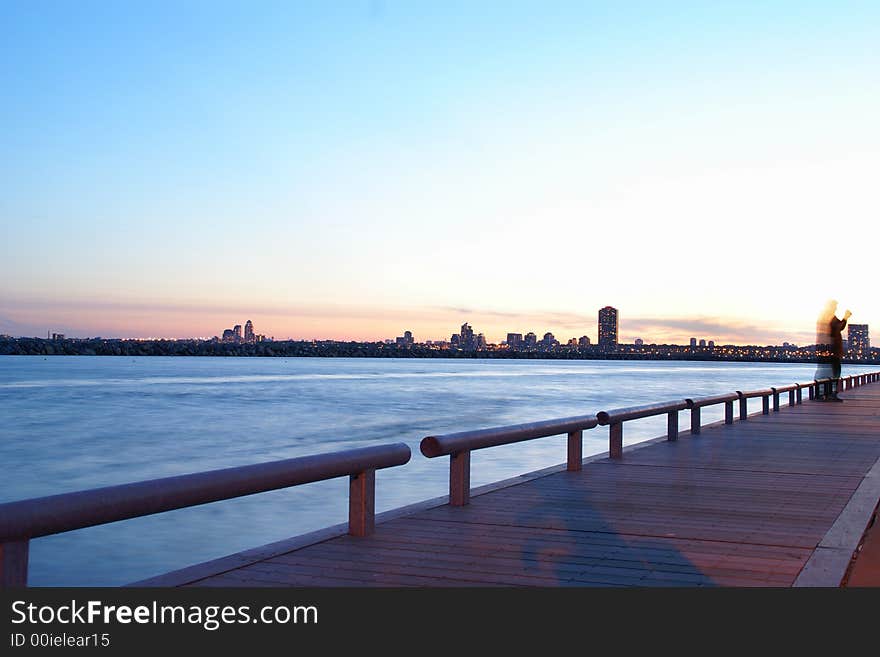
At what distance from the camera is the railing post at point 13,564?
4414 mm

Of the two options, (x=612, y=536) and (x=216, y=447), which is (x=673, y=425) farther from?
(x=216, y=447)

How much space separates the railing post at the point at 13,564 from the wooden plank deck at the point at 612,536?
103cm

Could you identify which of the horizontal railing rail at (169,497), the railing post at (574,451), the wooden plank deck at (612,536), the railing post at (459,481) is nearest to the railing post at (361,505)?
the horizontal railing rail at (169,497)

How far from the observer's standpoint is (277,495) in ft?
56.6

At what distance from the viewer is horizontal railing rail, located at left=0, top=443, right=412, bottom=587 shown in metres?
4.45

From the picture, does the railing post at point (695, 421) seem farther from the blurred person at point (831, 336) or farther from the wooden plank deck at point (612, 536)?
the blurred person at point (831, 336)

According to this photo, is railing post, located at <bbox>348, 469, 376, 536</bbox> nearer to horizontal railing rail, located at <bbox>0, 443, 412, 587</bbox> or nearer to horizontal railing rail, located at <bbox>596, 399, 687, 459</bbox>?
horizontal railing rail, located at <bbox>0, 443, 412, 587</bbox>

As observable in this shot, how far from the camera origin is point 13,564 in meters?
4.45

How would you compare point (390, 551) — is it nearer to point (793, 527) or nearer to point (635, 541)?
point (635, 541)

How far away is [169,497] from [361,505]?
210cm

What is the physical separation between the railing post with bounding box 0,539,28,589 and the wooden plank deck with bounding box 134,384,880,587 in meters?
1.03

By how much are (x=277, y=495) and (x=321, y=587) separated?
12.0 metres

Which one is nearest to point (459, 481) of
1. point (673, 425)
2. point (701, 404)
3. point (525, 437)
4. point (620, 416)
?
point (525, 437)

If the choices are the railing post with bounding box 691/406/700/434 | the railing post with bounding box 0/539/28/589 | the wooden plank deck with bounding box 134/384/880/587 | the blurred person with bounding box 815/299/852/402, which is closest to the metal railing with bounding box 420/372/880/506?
the wooden plank deck with bounding box 134/384/880/587
